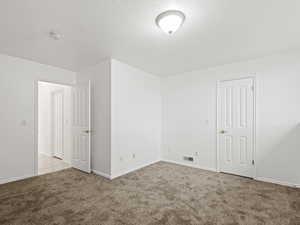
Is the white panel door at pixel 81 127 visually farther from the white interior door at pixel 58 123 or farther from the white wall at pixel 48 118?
the white interior door at pixel 58 123

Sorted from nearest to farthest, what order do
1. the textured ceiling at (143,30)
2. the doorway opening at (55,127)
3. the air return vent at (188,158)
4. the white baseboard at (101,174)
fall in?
the textured ceiling at (143,30) → the white baseboard at (101,174) → the air return vent at (188,158) → the doorway opening at (55,127)

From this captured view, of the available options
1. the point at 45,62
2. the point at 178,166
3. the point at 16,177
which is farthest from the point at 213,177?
the point at 45,62

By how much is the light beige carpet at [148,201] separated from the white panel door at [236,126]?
12.1 inches

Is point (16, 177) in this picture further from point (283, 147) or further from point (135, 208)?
point (283, 147)

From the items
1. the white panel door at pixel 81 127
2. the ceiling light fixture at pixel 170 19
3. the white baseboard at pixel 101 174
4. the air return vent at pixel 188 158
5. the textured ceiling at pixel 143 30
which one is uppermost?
the textured ceiling at pixel 143 30

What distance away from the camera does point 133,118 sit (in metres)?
3.73

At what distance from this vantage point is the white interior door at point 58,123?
181 inches

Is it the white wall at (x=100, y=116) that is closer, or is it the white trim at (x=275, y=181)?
the white trim at (x=275, y=181)

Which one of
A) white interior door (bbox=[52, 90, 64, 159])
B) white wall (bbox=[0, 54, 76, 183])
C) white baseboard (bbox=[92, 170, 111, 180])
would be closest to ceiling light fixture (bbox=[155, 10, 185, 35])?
white baseboard (bbox=[92, 170, 111, 180])

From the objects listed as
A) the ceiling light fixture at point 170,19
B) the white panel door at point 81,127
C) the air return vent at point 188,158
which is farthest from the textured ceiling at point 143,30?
the air return vent at point 188,158

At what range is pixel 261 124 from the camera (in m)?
3.08

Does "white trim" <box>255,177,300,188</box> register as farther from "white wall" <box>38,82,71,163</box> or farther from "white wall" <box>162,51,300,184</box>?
"white wall" <box>38,82,71,163</box>

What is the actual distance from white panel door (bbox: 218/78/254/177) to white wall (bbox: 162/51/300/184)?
14 cm

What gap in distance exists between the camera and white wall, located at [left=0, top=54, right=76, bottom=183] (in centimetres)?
294
